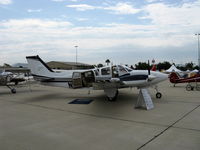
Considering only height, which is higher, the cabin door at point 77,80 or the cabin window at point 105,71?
the cabin window at point 105,71

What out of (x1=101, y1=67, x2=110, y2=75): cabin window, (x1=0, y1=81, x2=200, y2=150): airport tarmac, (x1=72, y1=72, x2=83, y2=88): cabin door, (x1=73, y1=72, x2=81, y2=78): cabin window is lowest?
(x1=0, y1=81, x2=200, y2=150): airport tarmac

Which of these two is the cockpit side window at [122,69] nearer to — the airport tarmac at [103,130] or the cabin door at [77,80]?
the cabin door at [77,80]

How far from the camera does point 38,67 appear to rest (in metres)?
13.5

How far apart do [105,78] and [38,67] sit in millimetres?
5035

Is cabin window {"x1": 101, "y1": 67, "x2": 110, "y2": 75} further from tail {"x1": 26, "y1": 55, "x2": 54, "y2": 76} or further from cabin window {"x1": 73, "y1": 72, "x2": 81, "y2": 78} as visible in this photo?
tail {"x1": 26, "y1": 55, "x2": 54, "y2": 76}

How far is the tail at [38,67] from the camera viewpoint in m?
13.4

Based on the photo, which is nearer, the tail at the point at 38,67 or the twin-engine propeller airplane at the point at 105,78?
the twin-engine propeller airplane at the point at 105,78

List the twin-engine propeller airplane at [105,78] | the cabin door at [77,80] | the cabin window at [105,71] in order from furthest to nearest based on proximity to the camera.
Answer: the cabin door at [77,80]
the cabin window at [105,71]
the twin-engine propeller airplane at [105,78]

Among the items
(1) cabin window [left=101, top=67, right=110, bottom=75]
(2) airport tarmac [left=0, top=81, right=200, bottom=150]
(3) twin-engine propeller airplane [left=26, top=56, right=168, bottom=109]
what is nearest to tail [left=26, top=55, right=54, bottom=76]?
(3) twin-engine propeller airplane [left=26, top=56, right=168, bottom=109]

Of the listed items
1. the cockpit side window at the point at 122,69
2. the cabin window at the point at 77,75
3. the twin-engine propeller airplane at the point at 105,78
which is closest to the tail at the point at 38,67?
the twin-engine propeller airplane at the point at 105,78

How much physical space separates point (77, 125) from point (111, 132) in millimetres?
1336

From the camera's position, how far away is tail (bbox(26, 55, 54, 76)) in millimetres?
13406

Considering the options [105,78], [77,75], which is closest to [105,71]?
[105,78]

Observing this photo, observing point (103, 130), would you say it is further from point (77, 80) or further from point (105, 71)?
point (77, 80)
